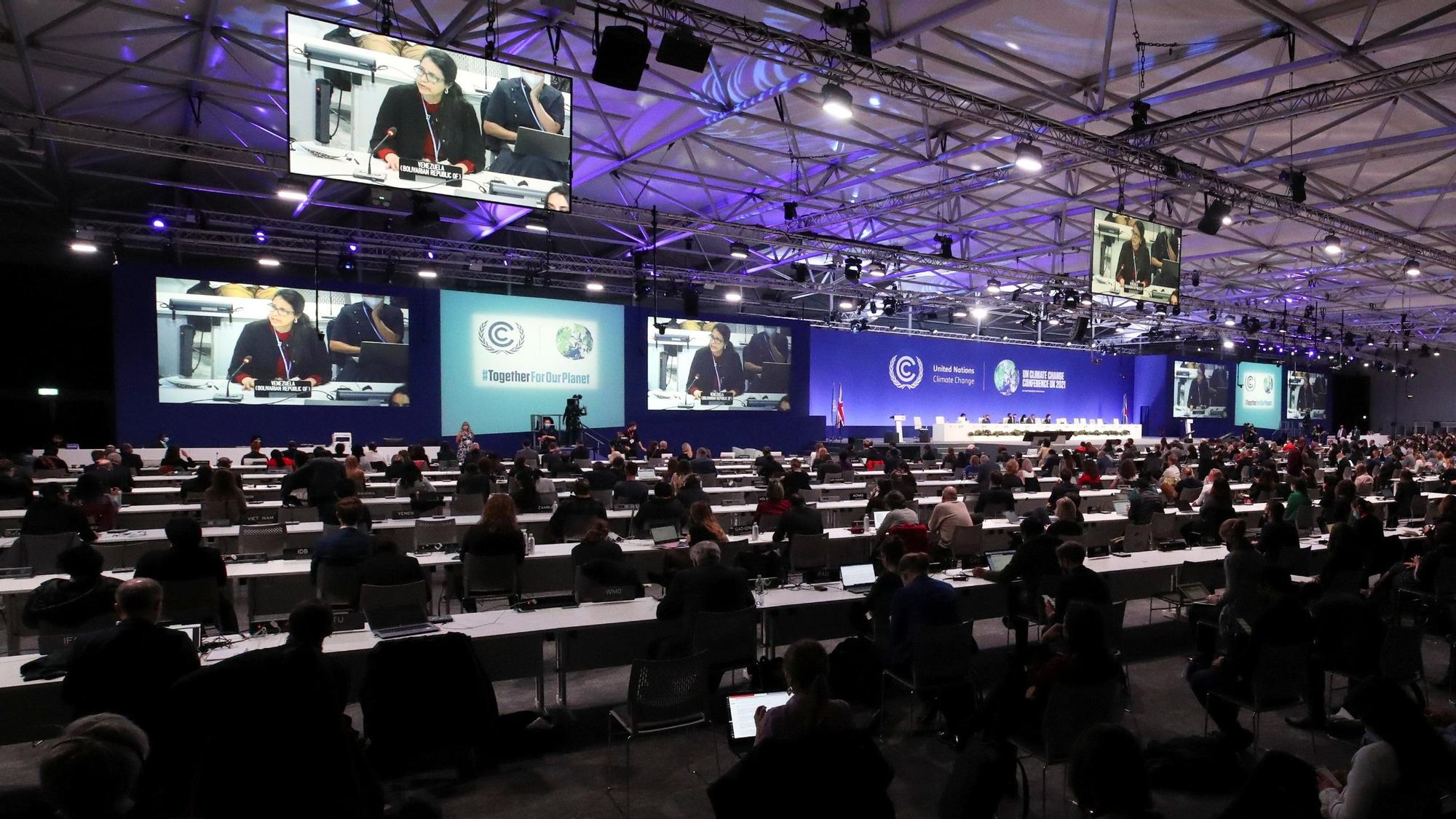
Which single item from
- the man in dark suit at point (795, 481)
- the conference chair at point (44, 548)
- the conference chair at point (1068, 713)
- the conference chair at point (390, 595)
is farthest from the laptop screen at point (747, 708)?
the man in dark suit at point (795, 481)

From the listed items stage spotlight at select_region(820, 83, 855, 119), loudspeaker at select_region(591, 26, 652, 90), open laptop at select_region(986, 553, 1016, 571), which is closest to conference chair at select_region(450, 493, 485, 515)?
loudspeaker at select_region(591, 26, 652, 90)

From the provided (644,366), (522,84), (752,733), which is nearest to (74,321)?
(644,366)

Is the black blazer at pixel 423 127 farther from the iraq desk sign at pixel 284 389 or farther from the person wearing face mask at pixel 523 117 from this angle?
the iraq desk sign at pixel 284 389

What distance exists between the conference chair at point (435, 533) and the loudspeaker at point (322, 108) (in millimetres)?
3736

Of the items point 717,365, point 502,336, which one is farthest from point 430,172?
point 717,365

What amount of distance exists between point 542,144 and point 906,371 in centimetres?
2275

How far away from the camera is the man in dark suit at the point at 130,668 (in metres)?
3.29

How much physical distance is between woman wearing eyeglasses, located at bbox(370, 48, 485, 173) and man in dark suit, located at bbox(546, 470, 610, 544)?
317 cm

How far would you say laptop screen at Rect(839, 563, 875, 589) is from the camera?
5.89 metres

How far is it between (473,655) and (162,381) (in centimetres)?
1618

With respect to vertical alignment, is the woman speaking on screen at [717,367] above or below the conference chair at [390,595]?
above

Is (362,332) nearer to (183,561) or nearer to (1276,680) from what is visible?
(183,561)

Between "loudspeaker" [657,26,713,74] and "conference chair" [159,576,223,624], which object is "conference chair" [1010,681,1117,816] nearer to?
"conference chair" [159,576,223,624]

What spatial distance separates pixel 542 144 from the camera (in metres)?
6.88
